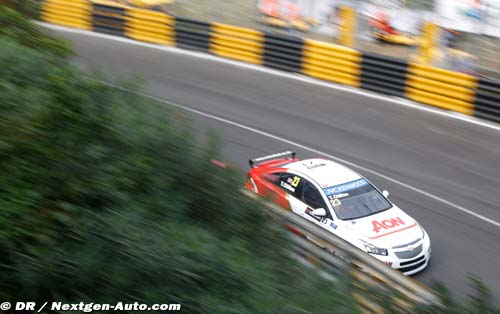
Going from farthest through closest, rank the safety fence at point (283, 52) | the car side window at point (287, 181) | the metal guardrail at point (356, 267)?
the safety fence at point (283, 52) < the car side window at point (287, 181) < the metal guardrail at point (356, 267)

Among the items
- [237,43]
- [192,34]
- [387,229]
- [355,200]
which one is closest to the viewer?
[387,229]

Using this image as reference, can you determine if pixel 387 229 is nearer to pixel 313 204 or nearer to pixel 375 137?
pixel 313 204

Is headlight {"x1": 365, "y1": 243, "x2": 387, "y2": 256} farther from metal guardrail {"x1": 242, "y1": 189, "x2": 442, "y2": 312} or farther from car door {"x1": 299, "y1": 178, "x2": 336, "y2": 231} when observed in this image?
→ metal guardrail {"x1": 242, "y1": 189, "x2": 442, "y2": 312}

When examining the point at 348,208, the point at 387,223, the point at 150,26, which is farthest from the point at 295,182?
the point at 150,26

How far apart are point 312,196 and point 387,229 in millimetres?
1357

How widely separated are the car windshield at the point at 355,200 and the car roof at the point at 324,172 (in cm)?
10

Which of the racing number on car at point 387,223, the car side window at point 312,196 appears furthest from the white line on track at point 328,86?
the car side window at point 312,196

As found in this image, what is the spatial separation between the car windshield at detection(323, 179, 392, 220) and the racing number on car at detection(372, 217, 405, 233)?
267 millimetres

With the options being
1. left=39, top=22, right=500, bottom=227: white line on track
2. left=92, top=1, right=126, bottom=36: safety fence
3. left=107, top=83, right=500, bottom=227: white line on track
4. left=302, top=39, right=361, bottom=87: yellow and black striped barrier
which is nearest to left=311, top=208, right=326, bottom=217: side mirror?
left=107, top=83, right=500, bottom=227: white line on track

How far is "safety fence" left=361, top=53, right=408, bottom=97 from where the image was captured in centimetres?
1886

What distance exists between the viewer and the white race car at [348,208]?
11.0m

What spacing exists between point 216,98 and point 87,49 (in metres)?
6.23

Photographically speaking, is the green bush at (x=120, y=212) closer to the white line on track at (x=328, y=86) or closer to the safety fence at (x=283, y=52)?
the white line on track at (x=328, y=86)

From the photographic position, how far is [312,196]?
1198 centimetres
